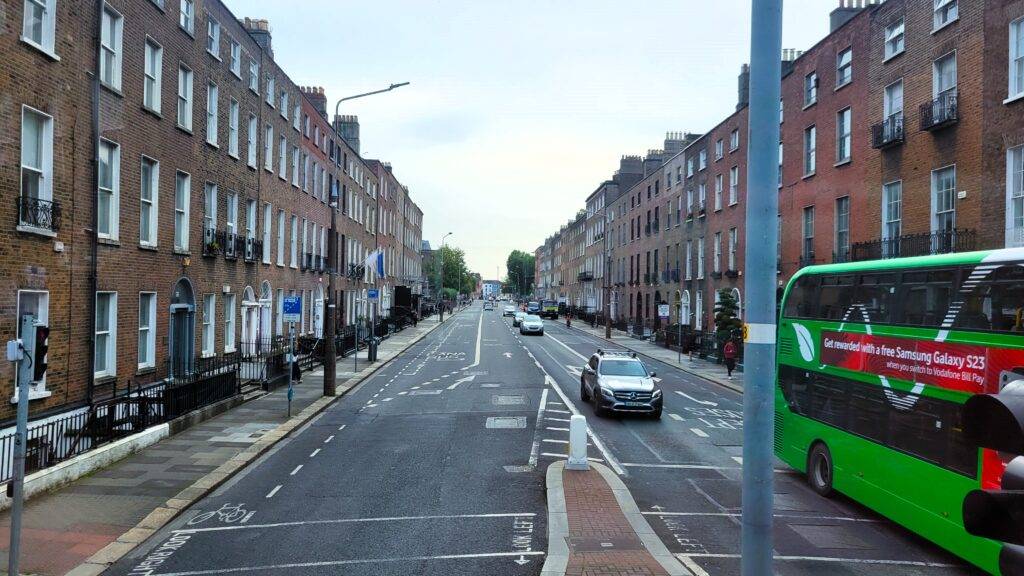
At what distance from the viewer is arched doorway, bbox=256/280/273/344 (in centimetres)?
2886

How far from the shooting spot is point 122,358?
58.0 ft

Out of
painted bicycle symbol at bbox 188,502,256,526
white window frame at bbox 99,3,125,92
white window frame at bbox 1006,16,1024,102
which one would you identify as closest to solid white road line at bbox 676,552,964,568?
painted bicycle symbol at bbox 188,502,256,526

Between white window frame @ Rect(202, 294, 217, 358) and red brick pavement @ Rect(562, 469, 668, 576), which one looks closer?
red brick pavement @ Rect(562, 469, 668, 576)

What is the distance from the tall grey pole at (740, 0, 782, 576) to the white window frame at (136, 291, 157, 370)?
721 inches

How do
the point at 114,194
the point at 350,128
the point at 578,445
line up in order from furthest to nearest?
the point at 350,128, the point at 114,194, the point at 578,445

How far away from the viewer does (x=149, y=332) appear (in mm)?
19359

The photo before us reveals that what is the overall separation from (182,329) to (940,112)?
25.1 metres

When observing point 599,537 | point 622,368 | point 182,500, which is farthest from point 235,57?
point 599,537

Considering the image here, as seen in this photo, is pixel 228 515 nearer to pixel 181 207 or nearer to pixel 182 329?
pixel 182 329

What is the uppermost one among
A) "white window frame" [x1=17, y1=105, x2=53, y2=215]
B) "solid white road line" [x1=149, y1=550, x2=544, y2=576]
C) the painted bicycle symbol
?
"white window frame" [x1=17, y1=105, x2=53, y2=215]

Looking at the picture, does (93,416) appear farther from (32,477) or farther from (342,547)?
(342,547)

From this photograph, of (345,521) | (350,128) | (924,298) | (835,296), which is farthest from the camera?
(350,128)

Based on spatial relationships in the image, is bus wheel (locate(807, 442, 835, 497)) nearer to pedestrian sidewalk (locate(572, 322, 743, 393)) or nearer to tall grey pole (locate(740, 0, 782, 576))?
tall grey pole (locate(740, 0, 782, 576))

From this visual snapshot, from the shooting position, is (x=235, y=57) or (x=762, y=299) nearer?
(x=762, y=299)
